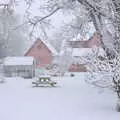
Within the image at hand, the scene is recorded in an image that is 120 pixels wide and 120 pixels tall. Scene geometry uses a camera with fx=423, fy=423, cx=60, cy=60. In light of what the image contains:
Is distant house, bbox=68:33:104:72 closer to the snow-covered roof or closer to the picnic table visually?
the picnic table

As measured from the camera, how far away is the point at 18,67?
151 feet

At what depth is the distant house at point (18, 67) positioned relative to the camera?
148 feet

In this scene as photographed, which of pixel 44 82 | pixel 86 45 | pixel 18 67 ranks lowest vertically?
pixel 18 67

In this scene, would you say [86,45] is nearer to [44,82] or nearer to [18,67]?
[44,82]

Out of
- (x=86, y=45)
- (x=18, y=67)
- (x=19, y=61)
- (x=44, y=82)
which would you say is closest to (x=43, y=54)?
(x=19, y=61)

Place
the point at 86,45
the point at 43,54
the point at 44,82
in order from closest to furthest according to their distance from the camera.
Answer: the point at 86,45, the point at 44,82, the point at 43,54

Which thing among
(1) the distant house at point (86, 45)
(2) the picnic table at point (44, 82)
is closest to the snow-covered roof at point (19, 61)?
(2) the picnic table at point (44, 82)

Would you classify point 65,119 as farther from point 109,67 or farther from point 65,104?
point 65,104

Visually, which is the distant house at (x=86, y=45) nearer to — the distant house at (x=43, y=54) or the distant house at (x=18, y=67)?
the distant house at (x=18, y=67)

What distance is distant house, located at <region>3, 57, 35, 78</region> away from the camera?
4519 cm

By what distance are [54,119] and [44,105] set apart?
3.79m

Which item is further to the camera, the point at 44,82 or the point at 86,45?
the point at 44,82

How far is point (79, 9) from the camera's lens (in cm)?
1402

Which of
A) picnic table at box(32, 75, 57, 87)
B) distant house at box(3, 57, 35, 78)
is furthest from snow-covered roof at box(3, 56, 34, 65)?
picnic table at box(32, 75, 57, 87)
